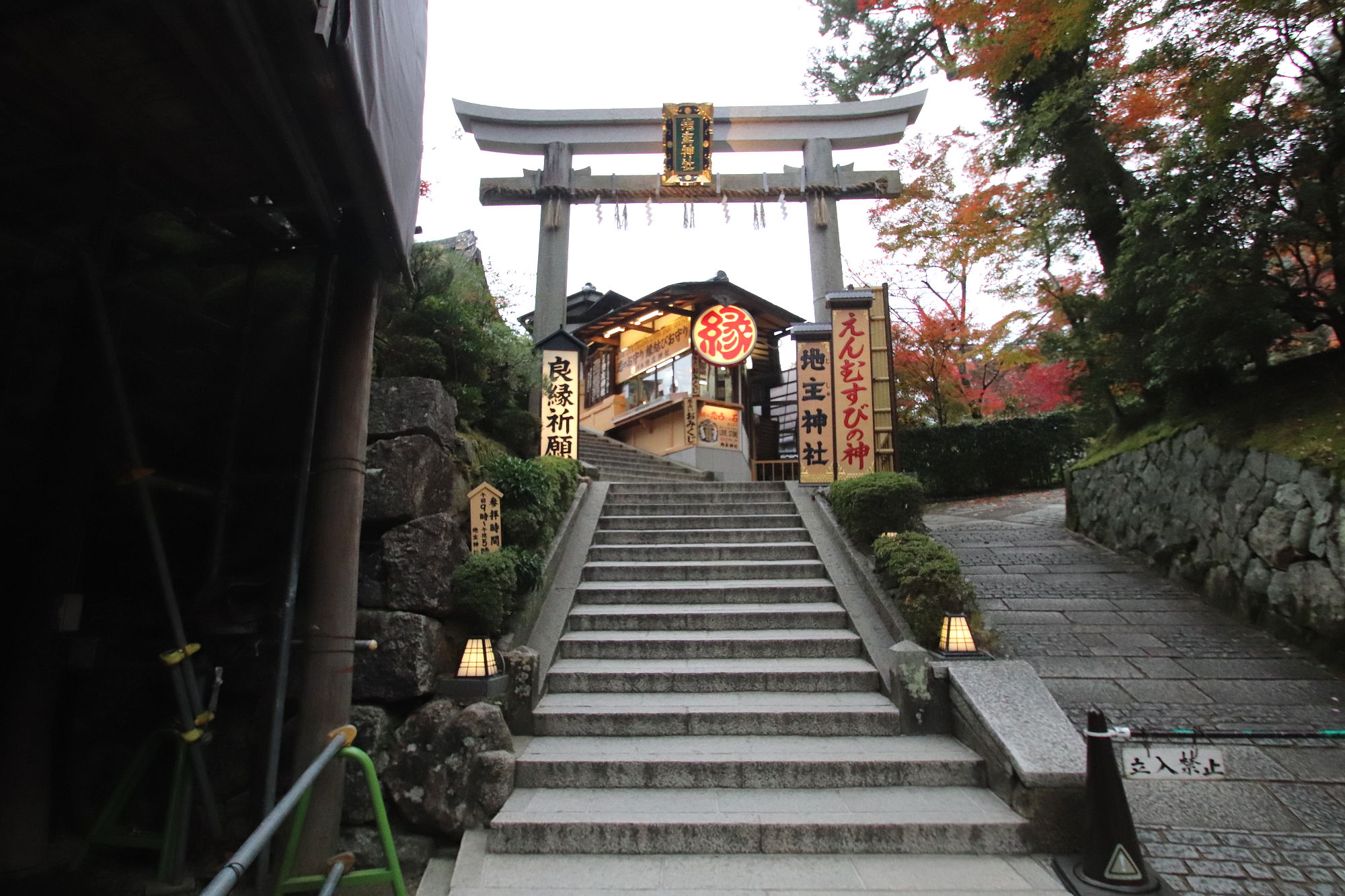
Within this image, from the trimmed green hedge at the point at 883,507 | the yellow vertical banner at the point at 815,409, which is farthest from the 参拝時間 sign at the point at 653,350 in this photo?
the trimmed green hedge at the point at 883,507

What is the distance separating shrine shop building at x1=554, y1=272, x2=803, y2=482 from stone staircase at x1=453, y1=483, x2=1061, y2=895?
10.7 m

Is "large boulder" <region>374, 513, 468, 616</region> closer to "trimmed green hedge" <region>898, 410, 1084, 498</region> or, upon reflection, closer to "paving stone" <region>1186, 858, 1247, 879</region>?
"paving stone" <region>1186, 858, 1247, 879</region>

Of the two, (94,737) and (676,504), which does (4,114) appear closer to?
(94,737)

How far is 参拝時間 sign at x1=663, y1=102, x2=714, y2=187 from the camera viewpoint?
54.4 feet

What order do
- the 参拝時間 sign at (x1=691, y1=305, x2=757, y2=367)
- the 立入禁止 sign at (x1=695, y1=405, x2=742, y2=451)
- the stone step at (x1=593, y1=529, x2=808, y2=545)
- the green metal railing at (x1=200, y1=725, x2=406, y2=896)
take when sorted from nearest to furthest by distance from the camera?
1. the green metal railing at (x1=200, y1=725, x2=406, y2=896)
2. the stone step at (x1=593, y1=529, x2=808, y2=545)
3. the 参拝時間 sign at (x1=691, y1=305, x2=757, y2=367)
4. the 立入禁止 sign at (x1=695, y1=405, x2=742, y2=451)

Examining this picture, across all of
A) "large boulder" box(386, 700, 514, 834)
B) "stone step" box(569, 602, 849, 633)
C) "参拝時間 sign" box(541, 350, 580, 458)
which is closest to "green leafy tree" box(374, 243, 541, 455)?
"参拝時間 sign" box(541, 350, 580, 458)

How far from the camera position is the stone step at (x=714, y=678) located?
208 inches

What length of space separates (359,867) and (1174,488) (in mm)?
9617

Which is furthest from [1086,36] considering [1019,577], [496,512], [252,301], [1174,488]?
[252,301]

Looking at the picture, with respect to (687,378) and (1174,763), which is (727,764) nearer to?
(1174,763)

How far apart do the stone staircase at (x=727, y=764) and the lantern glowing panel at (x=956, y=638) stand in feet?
2.12

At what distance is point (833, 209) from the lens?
16875 mm

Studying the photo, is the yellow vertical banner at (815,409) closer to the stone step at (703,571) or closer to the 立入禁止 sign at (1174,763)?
the stone step at (703,571)

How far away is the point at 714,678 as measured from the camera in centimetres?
533
